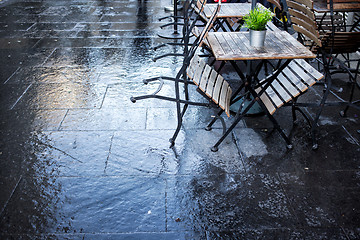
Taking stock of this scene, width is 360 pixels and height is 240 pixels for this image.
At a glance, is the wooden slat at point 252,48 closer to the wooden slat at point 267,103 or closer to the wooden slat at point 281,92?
the wooden slat at point 281,92

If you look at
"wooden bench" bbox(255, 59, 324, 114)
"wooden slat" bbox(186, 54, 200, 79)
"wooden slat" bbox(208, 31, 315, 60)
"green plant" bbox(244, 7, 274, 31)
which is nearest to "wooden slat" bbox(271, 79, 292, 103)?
"wooden bench" bbox(255, 59, 324, 114)

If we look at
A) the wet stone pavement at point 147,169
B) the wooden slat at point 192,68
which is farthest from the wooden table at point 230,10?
the wooden slat at point 192,68

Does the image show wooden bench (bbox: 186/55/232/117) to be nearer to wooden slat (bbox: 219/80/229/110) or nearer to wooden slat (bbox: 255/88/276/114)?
wooden slat (bbox: 219/80/229/110)

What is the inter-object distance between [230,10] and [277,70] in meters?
1.83

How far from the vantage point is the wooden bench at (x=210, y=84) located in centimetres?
311

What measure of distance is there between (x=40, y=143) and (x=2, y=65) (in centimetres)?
235

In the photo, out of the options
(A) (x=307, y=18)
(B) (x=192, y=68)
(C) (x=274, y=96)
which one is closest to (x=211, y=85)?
(B) (x=192, y=68)

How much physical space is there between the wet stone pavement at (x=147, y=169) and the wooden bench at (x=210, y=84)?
490 millimetres

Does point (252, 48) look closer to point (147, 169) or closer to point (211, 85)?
point (211, 85)

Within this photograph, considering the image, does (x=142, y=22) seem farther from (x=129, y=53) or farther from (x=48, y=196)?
(x=48, y=196)

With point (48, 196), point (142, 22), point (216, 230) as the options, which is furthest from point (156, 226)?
point (142, 22)

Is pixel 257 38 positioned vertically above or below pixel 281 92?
above

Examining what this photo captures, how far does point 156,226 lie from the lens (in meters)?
2.50

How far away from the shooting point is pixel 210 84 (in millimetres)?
3291
